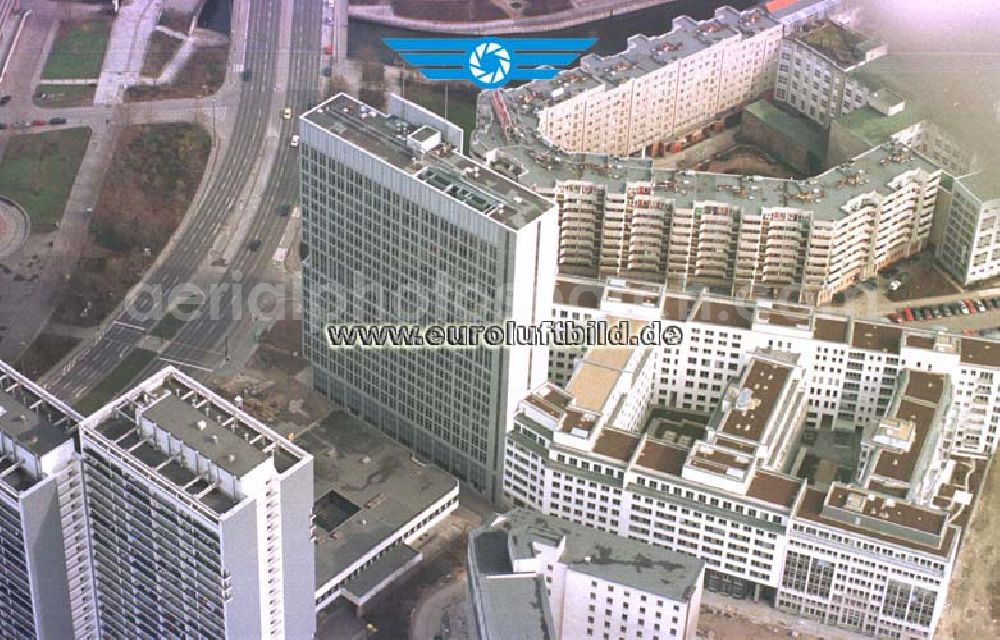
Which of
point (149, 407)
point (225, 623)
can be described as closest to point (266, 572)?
point (225, 623)

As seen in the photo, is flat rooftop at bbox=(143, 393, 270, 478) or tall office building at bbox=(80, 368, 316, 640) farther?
flat rooftop at bbox=(143, 393, 270, 478)

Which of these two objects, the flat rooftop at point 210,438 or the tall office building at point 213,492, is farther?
the flat rooftop at point 210,438

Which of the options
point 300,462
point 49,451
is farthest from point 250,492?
point 49,451

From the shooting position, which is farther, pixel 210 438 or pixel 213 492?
pixel 210 438

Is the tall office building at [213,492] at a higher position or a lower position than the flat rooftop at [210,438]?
lower

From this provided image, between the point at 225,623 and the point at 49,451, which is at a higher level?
the point at 49,451

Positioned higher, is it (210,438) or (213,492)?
(210,438)

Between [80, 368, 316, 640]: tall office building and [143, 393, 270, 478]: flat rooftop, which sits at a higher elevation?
[143, 393, 270, 478]: flat rooftop

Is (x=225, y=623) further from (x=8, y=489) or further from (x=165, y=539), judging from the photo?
(x=8, y=489)

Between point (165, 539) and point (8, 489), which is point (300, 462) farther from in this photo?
point (8, 489)
